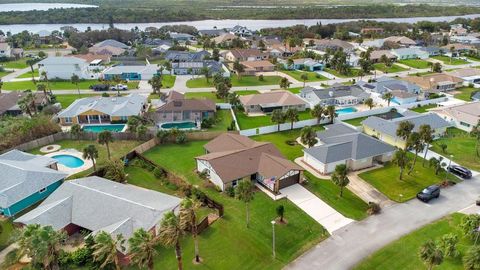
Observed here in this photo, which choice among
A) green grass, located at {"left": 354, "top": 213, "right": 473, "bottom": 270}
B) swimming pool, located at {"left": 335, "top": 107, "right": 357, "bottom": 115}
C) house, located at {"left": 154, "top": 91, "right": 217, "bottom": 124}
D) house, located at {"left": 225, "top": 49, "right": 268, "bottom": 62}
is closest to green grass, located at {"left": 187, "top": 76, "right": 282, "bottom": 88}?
house, located at {"left": 225, "top": 49, "right": 268, "bottom": 62}

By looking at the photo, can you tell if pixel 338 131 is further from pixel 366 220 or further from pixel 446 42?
pixel 446 42

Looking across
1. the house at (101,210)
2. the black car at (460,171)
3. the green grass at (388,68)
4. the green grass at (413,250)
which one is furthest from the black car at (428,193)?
the green grass at (388,68)

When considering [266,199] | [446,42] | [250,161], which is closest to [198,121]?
[250,161]

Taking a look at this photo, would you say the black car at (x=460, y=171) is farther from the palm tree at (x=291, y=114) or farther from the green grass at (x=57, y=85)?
Result: the green grass at (x=57, y=85)

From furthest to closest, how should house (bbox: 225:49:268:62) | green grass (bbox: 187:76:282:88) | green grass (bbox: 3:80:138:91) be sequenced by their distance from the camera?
1. house (bbox: 225:49:268:62)
2. green grass (bbox: 187:76:282:88)
3. green grass (bbox: 3:80:138:91)

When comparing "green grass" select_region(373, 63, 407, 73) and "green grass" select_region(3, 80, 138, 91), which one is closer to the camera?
"green grass" select_region(3, 80, 138, 91)

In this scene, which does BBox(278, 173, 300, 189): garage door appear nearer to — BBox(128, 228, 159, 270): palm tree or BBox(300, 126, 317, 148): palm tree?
BBox(300, 126, 317, 148): palm tree

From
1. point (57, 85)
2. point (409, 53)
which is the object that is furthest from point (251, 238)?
point (409, 53)
